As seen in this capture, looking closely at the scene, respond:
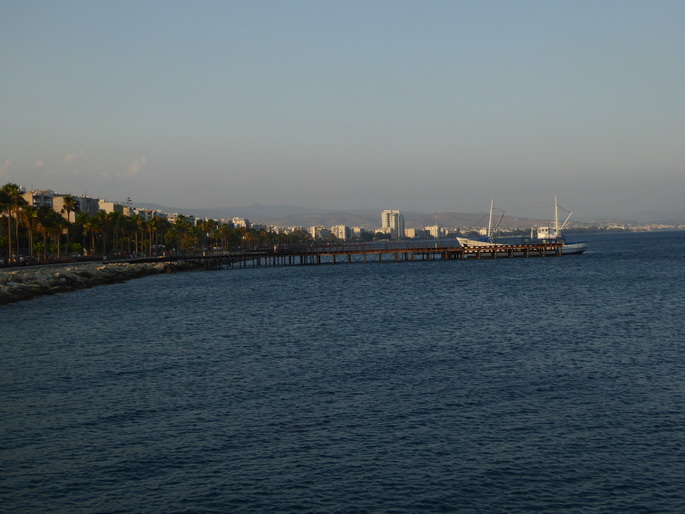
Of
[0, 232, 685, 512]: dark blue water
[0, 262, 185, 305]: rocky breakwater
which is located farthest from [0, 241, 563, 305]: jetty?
[0, 232, 685, 512]: dark blue water

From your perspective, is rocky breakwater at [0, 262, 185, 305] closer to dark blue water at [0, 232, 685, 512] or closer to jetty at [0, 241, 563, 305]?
jetty at [0, 241, 563, 305]

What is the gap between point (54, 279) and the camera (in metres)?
81.4

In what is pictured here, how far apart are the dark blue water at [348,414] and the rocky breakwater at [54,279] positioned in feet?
76.4

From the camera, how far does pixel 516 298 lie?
2494 inches

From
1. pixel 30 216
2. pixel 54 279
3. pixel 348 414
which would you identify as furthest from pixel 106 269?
pixel 348 414

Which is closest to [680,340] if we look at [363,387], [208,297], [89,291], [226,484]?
[363,387]

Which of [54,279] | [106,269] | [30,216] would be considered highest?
[30,216]

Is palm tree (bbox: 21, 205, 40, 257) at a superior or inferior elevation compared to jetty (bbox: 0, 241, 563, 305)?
superior

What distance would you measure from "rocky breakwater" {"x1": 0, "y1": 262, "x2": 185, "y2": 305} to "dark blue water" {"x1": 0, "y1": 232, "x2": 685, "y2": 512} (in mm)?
23276

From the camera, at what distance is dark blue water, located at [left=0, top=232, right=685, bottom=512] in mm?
17125

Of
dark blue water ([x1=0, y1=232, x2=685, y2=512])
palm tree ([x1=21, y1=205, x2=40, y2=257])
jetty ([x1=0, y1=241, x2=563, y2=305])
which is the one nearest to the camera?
dark blue water ([x1=0, y1=232, x2=685, y2=512])

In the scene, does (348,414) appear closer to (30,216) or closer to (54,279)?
(54,279)

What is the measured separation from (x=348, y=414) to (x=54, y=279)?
67658 mm

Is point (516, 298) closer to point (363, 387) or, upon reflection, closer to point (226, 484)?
point (363, 387)
